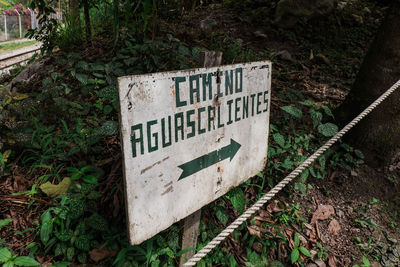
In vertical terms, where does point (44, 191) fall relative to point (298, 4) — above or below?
below

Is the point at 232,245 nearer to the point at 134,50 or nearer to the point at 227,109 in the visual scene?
the point at 227,109

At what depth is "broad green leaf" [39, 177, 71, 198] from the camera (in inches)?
64.9

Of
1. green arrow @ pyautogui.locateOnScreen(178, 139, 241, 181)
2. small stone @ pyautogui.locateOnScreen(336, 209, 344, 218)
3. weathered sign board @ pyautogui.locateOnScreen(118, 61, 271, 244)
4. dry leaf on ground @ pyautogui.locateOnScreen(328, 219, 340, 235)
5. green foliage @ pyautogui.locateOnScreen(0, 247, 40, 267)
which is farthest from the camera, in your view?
small stone @ pyautogui.locateOnScreen(336, 209, 344, 218)

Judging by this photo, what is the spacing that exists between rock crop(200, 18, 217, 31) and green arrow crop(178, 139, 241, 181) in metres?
3.17

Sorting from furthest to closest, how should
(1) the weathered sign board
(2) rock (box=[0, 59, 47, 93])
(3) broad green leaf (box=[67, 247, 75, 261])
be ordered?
(2) rock (box=[0, 59, 47, 93])
(3) broad green leaf (box=[67, 247, 75, 261])
(1) the weathered sign board

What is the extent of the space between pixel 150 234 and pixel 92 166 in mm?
888

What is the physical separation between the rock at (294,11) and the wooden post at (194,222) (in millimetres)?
3623

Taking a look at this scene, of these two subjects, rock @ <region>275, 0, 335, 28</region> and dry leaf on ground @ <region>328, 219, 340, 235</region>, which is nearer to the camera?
dry leaf on ground @ <region>328, 219, 340, 235</region>

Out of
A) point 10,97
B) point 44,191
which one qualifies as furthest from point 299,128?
point 10,97

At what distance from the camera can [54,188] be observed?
1.66m

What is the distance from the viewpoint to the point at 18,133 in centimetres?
190

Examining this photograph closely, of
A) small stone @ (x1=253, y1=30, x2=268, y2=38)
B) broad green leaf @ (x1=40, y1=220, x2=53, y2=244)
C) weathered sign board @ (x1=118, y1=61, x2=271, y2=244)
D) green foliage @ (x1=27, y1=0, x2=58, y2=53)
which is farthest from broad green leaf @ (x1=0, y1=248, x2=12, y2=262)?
small stone @ (x1=253, y1=30, x2=268, y2=38)

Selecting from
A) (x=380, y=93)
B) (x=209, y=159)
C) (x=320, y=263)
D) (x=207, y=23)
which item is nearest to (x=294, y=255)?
(x=320, y=263)

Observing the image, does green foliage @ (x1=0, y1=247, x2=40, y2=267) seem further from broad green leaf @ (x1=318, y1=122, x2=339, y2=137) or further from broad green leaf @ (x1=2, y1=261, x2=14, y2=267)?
broad green leaf @ (x1=318, y1=122, x2=339, y2=137)
